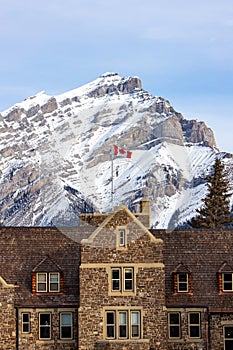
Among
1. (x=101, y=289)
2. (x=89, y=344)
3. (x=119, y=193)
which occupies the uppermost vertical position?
(x=119, y=193)

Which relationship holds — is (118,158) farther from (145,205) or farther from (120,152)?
(145,205)

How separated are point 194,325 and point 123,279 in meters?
4.64

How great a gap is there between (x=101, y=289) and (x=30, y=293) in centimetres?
422

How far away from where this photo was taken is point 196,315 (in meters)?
44.9

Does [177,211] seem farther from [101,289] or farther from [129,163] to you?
[101,289]

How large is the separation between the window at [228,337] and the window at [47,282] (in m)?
9.13

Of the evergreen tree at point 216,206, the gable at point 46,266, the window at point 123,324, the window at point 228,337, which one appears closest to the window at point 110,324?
the window at point 123,324

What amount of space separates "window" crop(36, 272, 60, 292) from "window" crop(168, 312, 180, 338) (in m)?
6.16

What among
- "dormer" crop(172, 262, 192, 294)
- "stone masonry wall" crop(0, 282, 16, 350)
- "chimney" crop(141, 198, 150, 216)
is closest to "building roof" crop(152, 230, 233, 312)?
"dormer" crop(172, 262, 192, 294)

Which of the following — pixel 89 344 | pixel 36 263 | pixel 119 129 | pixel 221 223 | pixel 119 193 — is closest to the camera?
pixel 119 129

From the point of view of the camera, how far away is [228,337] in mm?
44656

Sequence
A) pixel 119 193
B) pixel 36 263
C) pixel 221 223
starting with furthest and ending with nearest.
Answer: pixel 221 223 < pixel 36 263 < pixel 119 193

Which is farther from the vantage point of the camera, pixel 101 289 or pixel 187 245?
pixel 187 245

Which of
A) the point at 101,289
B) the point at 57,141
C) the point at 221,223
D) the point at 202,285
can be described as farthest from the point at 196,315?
the point at 221,223
